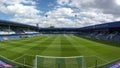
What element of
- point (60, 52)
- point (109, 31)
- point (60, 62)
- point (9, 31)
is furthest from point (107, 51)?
point (9, 31)

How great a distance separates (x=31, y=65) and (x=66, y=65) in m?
4.65

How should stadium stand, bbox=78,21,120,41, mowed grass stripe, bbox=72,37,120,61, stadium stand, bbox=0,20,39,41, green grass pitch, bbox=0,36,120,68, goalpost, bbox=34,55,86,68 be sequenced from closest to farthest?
1. goalpost, bbox=34,55,86,68
2. green grass pitch, bbox=0,36,120,68
3. mowed grass stripe, bbox=72,37,120,61
4. stadium stand, bbox=78,21,120,41
5. stadium stand, bbox=0,20,39,41

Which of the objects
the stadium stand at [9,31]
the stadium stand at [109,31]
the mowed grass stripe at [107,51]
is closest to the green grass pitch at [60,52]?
the mowed grass stripe at [107,51]

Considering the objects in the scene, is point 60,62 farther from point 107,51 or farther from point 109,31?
point 109,31

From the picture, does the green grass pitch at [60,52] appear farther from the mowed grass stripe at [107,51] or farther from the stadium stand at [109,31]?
the stadium stand at [109,31]

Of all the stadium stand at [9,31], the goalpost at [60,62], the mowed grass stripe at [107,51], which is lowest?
the mowed grass stripe at [107,51]

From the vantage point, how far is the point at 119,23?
46531 millimetres

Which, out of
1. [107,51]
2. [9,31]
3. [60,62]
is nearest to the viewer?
[60,62]

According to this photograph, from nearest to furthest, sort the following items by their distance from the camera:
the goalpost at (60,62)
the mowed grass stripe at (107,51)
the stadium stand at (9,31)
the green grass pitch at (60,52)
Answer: the goalpost at (60,62) < the green grass pitch at (60,52) < the mowed grass stripe at (107,51) < the stadium stand at (9,31)

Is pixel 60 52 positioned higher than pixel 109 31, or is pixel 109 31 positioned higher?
pixel 109 31

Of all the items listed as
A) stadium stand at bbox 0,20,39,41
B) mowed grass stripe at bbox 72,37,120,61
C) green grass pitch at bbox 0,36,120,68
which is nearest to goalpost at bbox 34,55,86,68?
green grass pitch at bbox 0,36,120,68

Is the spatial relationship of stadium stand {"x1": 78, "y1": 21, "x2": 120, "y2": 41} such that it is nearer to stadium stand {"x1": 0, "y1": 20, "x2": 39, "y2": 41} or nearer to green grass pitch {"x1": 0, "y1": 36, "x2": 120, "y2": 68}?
green grass pitch {"x1": 0, "y1": 36, "x2": 120, "y2": 68}

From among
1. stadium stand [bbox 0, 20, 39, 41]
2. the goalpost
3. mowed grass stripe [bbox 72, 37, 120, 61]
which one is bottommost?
mowed grass stripe [bbox 72, 37, 120, 61]

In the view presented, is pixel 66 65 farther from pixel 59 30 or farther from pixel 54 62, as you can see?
pixel 59 30
